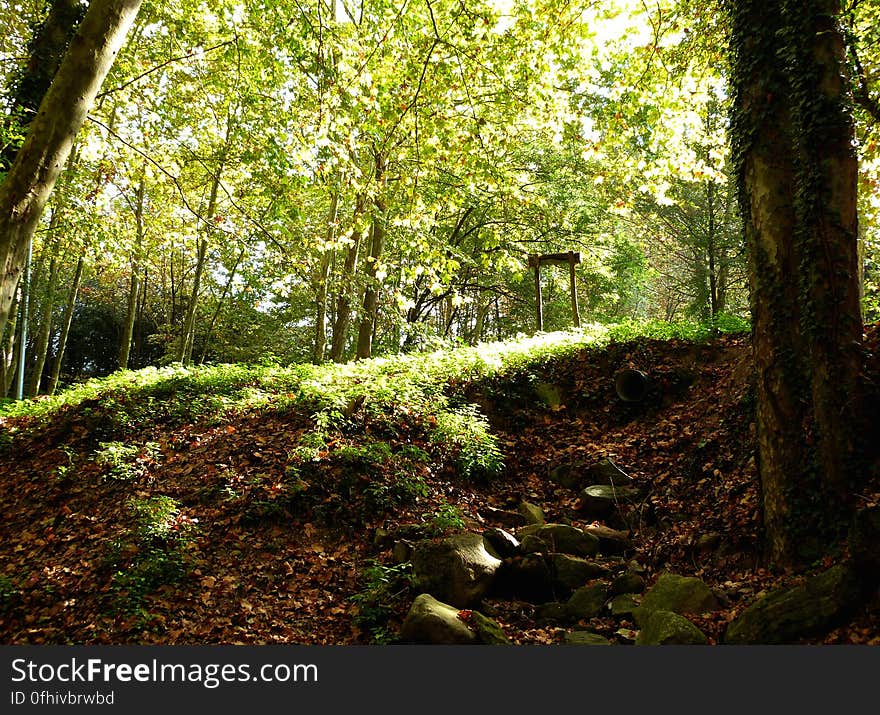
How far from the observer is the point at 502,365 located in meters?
10.6

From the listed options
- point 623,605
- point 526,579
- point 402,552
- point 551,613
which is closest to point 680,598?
point 623,605

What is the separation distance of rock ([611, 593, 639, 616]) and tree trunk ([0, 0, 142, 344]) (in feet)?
17.3

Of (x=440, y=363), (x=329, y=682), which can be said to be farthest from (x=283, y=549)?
(x=440, y=363)

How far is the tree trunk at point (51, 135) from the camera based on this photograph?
3.75m

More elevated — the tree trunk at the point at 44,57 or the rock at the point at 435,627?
the tree trunk at the point at 44,57

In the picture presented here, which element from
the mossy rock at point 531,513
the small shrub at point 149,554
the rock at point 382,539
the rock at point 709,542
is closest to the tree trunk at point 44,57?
the small shrub at point 149,554

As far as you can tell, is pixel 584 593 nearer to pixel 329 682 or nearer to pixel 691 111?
pixel 329 682

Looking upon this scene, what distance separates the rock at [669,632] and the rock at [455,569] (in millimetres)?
1561

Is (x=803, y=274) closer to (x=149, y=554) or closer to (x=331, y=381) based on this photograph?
(x=149, y=554)

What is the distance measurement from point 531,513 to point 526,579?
5.71 ft

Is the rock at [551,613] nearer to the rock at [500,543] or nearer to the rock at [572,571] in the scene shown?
the rock at [572,571]

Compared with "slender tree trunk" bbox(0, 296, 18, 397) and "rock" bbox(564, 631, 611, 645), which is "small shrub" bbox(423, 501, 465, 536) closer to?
"rock" bbox(564, 631, 611, 645)

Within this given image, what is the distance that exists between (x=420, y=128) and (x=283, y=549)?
642 centimetres

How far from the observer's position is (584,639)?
13.9ft
